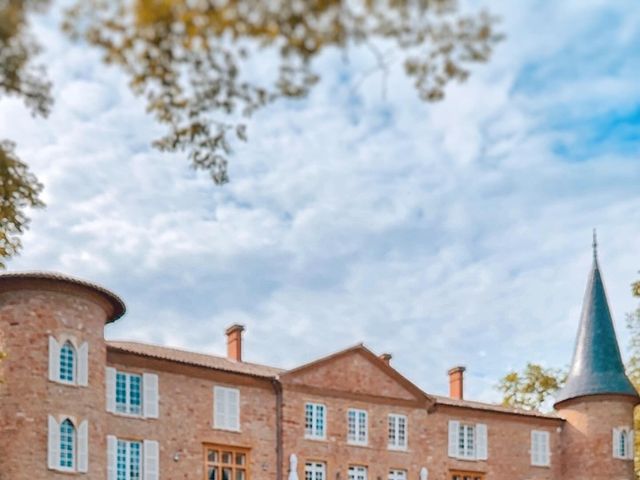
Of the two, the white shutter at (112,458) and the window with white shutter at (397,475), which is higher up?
the white shutter at (112,458)

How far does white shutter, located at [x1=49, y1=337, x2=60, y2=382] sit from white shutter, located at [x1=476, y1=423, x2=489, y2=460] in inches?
720

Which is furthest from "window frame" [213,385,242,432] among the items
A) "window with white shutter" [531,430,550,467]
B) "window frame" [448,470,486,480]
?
"window with white shutter" [531,430,550,467]

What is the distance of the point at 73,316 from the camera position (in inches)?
1225

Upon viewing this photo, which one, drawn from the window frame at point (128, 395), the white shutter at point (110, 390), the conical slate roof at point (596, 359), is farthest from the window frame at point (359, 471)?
the conical slate roof at point (596, 359)

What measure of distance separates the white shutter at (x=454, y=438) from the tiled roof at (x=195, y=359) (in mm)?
7431

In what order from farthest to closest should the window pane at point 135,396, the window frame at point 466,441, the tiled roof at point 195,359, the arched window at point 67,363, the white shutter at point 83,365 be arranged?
1. the window frame at point 466,441
2. the tiled roof at point 195,359
3. the window pane at point 135,396
4. the white shutter at point 83,365
5. the arched window at point 67,363

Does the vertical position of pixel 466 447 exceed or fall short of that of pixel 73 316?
it falls short

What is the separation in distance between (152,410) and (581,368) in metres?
19.0

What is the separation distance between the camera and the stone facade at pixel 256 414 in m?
30.4

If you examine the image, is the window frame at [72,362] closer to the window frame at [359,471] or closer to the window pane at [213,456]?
the window pane at [213,456]

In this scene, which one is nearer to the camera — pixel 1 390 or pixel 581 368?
pixel 1 390

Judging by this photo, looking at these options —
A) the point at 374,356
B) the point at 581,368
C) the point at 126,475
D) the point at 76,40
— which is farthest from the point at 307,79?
the point at 581,368

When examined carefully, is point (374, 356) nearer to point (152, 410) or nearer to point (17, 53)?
point (152, 410)

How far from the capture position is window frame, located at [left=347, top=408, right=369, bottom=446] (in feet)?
127
